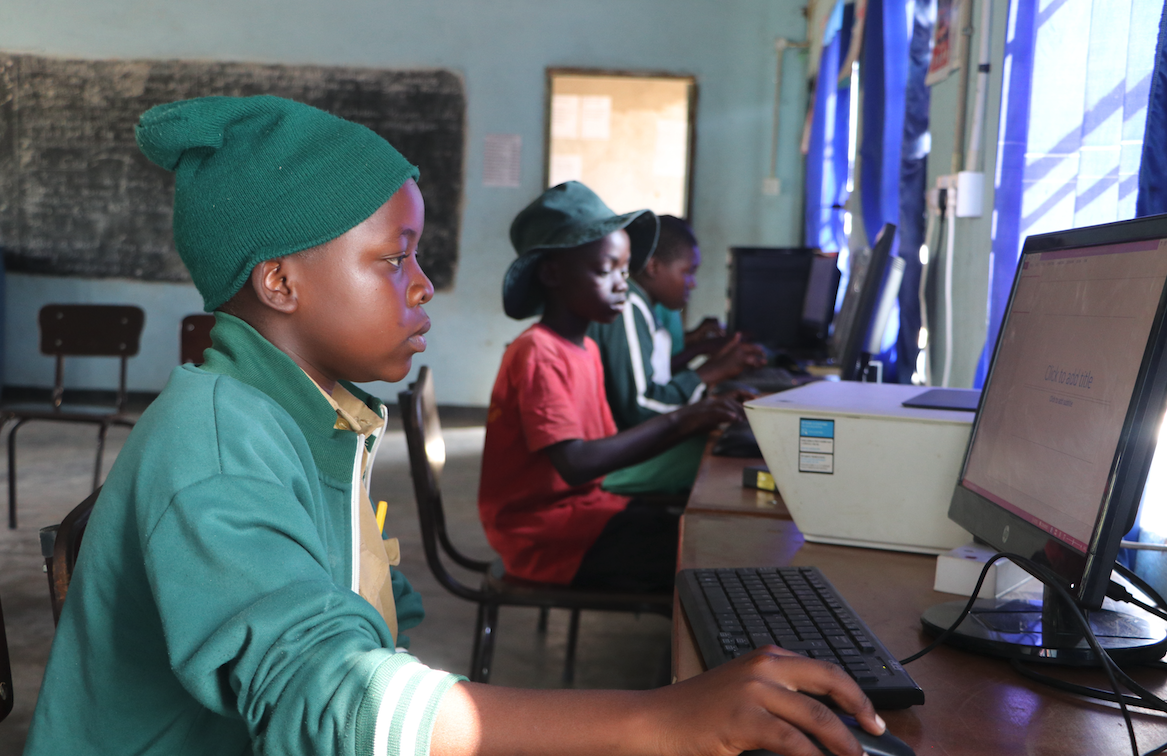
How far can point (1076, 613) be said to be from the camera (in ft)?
2.48

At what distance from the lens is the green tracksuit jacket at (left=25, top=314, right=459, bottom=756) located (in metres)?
0.58

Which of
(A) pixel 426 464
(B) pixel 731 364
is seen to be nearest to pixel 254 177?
(A) pixel 426 464

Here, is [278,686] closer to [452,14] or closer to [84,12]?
[452,14]

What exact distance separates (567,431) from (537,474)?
0.15 metres

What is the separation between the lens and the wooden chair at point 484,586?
166 cm

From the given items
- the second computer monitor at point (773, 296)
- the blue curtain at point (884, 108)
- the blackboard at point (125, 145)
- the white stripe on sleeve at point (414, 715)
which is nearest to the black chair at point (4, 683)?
the white stripe on sleeve at point (414, 715)

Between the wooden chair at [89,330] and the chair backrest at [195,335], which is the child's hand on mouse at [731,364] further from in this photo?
the wooden chair at [89,330]

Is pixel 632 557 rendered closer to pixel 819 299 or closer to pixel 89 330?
pixel 819 299

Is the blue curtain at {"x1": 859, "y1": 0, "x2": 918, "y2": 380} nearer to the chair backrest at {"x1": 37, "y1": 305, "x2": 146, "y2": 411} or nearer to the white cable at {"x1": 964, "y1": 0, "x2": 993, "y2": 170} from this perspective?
the white cable at {"x1": 964, "y1": 0, "x2": 993, "y2": 170}

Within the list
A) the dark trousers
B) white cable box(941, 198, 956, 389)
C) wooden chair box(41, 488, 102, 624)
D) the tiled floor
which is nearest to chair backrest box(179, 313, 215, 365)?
the tiled floor

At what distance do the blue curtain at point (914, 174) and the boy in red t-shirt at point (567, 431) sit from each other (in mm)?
872

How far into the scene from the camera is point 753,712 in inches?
23.0

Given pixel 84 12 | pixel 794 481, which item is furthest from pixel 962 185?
pixel 84 12

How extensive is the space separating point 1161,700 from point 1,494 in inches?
166
